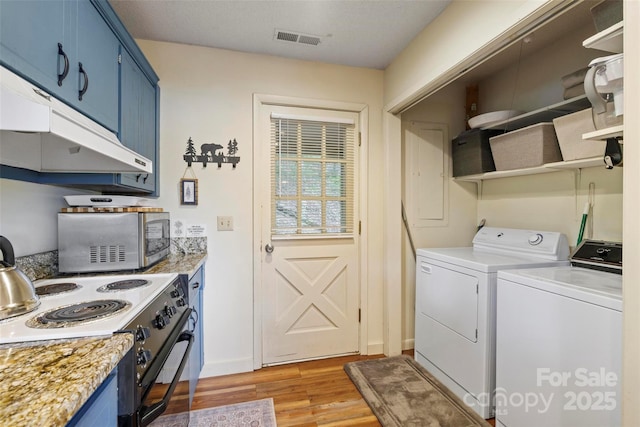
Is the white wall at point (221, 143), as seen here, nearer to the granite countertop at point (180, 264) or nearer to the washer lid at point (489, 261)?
the granite countertop at point (180, 264)

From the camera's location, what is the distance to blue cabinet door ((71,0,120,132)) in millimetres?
1255

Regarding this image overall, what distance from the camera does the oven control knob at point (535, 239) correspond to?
6.43ft

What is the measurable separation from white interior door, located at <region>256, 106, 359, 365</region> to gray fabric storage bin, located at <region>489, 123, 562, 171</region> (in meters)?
1.11

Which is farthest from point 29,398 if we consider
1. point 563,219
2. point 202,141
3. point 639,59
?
point 563,219

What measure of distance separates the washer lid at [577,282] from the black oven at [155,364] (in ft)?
5.61

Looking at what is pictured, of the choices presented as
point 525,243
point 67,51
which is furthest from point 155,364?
point 525,243

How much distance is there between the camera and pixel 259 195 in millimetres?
2314

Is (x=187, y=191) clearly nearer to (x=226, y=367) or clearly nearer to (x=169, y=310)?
(x=169, y=310)

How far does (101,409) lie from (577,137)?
2.41 meters

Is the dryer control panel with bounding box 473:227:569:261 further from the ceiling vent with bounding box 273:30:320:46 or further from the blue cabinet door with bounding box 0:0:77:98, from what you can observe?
the blue cabinet door with bounding box 0:0:77:98

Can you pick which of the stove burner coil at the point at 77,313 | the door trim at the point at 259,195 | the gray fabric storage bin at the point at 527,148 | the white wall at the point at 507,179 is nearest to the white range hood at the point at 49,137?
the stove burner coil at the point at 77,313

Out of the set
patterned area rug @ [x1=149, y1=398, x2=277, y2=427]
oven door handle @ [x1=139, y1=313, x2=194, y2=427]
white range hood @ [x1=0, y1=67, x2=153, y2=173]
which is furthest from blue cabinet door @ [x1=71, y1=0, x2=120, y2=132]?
patterned area rug @ [x1=149, y1=398, x2=277, y2=427]

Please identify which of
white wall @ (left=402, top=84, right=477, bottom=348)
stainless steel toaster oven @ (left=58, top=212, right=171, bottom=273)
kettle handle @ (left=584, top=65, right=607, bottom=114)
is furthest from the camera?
white wall @ (left=402, top=84, right=477, bottom=348)

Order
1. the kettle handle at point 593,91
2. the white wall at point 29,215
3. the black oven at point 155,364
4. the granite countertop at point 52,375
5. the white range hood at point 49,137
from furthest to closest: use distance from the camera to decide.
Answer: the white wall at point 29,215, the kettle handle at point 593,91, the black oven at point 155,364, the white range hood at point 49,137, the granite countertop at point 52,375
